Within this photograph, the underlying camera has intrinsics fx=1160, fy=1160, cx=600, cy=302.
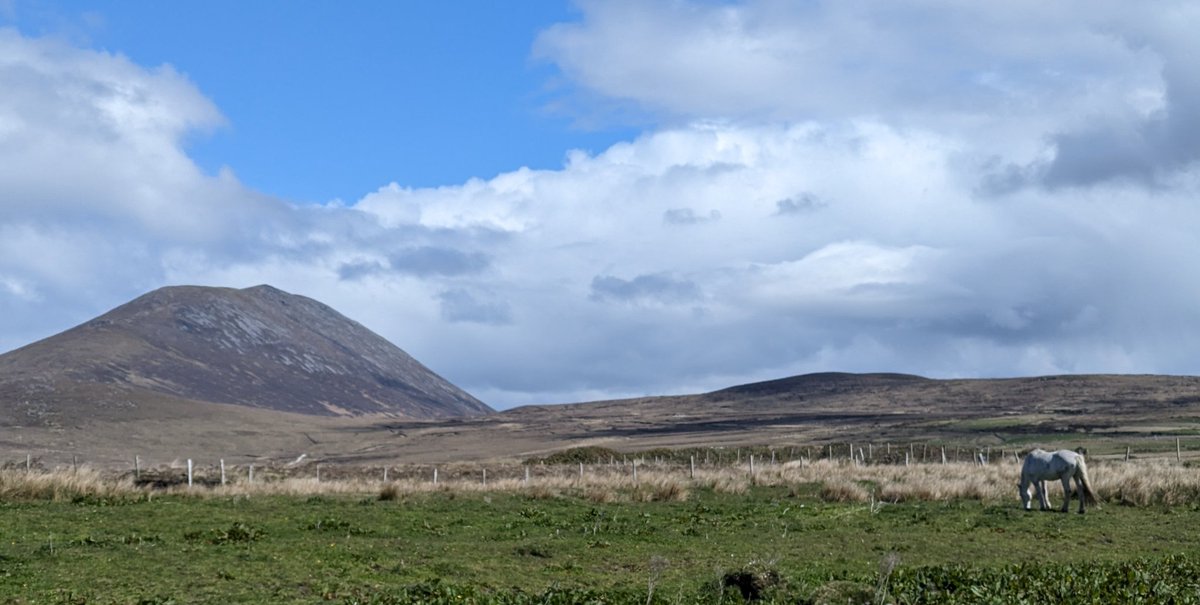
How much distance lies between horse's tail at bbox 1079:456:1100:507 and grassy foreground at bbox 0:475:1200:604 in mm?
470

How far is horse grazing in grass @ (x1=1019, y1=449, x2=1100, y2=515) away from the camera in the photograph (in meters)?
32.1

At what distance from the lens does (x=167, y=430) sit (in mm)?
114438

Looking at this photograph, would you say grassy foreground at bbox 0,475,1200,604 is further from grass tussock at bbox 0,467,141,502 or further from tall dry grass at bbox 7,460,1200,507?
tall dry grass at bbox 7,460,1200,507

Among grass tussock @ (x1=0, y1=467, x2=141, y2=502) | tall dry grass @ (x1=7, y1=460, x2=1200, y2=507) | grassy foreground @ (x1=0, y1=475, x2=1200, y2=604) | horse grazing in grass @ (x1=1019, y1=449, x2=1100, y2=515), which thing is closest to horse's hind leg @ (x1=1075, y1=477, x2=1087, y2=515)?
horse grazing in grass @ (x1=1019, y1=449, x2=1100, y2=515)

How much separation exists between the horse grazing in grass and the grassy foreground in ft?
3.43

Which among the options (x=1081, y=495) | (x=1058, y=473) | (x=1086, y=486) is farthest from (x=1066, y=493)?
(x=1086, y=486)

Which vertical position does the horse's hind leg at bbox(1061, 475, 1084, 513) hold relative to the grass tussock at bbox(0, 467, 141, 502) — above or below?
below

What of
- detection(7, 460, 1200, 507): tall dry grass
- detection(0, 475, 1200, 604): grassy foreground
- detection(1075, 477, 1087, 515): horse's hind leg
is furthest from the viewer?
detection(1075, 477, 1087, 515): horse's hind leg

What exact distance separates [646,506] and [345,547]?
11769 mm

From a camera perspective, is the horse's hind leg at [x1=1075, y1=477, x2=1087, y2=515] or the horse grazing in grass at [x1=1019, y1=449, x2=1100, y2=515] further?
the horse grazing in grass at [x1=1019, y1=449, x2=1100, y2=515]

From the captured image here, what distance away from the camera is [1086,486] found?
32406mm

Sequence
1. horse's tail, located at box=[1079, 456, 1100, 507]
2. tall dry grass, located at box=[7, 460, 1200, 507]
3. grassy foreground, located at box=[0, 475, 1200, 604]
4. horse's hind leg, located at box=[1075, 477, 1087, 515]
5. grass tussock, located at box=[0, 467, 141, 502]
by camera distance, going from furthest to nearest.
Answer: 1. horse's tail, located at box=[1079, 456, 1100, 507]
2. horse's hind leg, located at box=[1075, 477, 1087, 515]
3. tall dry grass, located at box=[7, 460, 1200, 507]
4. grass tussock, located at box=[0, 467, 141, 502]
5. grassy foreground, located at box=[0, 475, 1200, 604]

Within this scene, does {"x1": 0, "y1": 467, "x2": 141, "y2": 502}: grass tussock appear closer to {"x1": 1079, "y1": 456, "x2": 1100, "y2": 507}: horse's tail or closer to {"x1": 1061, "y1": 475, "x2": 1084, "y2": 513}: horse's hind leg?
{"x1": 1061, "y1": 475, "x2": 1084, "y2": 513}: horse's hind leg

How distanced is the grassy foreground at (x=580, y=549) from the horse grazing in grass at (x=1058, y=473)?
1.05m
